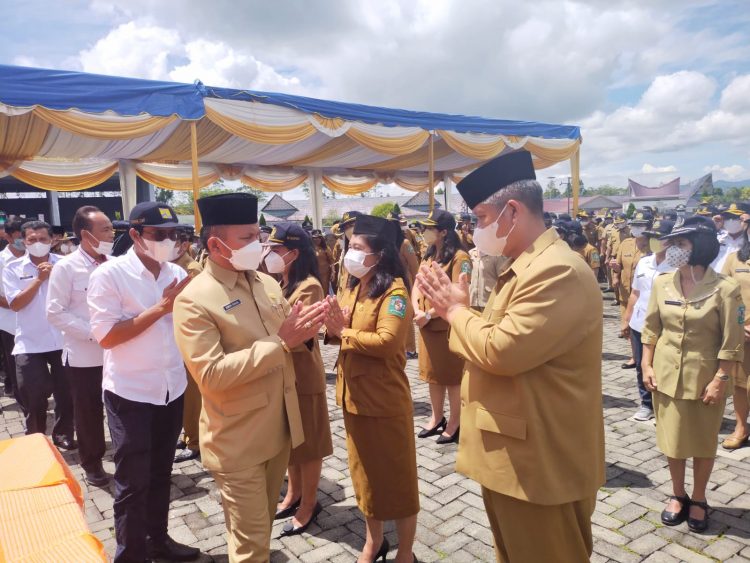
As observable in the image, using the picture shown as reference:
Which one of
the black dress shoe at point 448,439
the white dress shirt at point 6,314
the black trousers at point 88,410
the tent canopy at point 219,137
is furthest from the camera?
the tent canopy at point 219,137

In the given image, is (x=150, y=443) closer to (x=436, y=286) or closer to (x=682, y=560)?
(x=436, y=286)

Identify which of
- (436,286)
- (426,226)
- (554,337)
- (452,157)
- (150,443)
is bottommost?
(150,443)

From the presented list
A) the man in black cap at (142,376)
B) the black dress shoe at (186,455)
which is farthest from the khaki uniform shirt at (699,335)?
the black dress shoe at (186,455)

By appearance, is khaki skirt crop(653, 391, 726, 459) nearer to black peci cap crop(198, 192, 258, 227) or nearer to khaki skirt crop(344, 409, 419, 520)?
khaki skirt crop(344, 409, 419, 520)

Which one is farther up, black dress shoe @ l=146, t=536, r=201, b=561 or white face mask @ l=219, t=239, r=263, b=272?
white face mask @ l=219, t=239, r=263, b=272

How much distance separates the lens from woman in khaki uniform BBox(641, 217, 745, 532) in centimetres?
321

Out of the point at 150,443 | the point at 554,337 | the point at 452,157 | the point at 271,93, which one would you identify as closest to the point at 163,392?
the point at 150,443

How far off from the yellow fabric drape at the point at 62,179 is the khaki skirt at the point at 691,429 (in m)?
12.7

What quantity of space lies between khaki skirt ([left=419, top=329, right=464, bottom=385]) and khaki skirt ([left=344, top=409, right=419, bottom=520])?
6.17 ft

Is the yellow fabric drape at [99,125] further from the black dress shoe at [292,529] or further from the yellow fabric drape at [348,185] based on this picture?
the yellow fabric drape at [348,185]

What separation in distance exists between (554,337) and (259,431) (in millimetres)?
1345

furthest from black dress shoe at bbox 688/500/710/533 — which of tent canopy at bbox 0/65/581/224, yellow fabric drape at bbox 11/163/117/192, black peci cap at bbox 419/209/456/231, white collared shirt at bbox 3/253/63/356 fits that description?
yellow fabric drape at bbox 11/163/117/192

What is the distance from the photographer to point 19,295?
478 cm

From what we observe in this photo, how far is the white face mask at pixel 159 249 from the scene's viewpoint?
3.01 m
